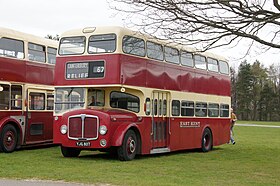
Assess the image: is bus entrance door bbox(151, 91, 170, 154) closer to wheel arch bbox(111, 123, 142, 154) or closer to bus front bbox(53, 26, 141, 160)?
bus front bbox(53, 26, 141, 160)

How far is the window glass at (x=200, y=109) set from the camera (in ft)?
72.3

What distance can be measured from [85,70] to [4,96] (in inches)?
144

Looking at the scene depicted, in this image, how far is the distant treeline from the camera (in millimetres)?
90375

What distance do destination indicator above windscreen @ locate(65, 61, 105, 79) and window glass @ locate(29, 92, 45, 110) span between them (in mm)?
3622

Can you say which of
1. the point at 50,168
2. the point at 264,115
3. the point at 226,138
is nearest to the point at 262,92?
the point at 264,115

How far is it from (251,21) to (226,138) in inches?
450

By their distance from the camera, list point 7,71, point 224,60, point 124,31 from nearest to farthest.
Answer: point 124,31 < point 7,71 < point 224,60

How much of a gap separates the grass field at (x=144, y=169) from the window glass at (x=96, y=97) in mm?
1823

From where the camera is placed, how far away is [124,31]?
56.1 ft

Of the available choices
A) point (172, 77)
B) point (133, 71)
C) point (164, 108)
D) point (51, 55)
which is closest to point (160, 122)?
point (164, 108)

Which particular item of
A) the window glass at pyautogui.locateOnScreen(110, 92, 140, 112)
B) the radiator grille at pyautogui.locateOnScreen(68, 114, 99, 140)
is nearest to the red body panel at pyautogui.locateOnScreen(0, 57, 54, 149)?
the radiator grille at pyautogui.locateOnScreen(68, 114, 99, 140)

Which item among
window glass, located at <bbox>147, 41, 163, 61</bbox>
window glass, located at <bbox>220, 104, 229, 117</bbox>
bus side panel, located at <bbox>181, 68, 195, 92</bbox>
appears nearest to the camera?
window glass, located at <bbox>147, 41, 163, 61</bbox>

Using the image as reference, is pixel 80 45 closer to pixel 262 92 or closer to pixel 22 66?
pixel 22 66

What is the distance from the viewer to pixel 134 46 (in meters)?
17.7
